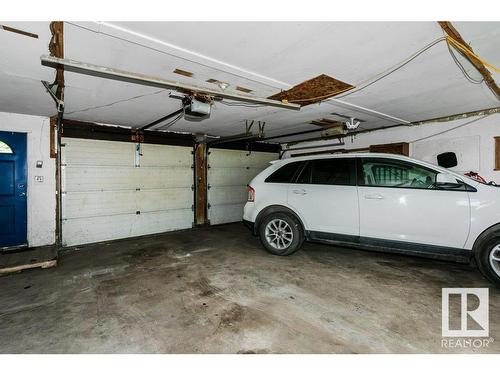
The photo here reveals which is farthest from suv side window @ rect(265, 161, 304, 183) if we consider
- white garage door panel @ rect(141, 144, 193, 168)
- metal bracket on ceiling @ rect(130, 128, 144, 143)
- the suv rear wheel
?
metal bracket on ceiling @ rect(130, 128, 144, 143)

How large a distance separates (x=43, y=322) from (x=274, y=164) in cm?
400

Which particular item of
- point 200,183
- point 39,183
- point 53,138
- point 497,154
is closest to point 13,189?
point 39,183

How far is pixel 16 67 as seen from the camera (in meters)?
2.87

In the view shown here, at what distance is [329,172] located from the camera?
4.12 meters

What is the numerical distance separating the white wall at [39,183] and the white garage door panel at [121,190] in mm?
242

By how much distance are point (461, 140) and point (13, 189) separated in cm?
966

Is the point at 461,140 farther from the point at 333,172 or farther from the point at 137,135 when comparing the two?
the point at 137,135

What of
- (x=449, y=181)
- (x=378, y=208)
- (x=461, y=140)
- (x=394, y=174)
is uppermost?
(x=461, y=140)

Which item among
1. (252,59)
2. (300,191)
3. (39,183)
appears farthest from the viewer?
(39,183)

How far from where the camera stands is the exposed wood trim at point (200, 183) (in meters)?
7.34

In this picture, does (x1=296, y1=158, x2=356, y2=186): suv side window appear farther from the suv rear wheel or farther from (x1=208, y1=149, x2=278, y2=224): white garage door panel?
(x1=208, y1=149, x2=278, y2=224): white garage door panel

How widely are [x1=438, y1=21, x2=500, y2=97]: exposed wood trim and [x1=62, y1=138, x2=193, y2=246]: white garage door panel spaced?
6241 millimetres

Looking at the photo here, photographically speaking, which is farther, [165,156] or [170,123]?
[165,156]
